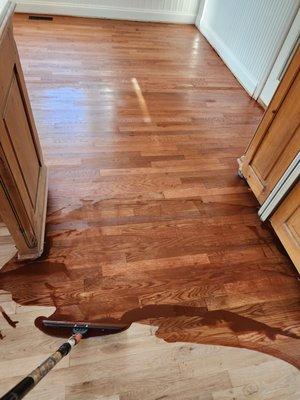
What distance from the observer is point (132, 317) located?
4.39 feet

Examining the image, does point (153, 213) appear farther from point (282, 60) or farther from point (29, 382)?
point (282, 60)

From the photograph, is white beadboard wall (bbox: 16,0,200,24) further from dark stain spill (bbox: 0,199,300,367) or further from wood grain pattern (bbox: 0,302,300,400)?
wood grain pattern (bbox: 0,302,300,400)

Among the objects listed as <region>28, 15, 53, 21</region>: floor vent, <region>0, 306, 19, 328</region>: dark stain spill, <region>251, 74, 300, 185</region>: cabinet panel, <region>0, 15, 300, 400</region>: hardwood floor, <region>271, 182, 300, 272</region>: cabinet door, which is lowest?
<region>28, 15, 53, 21</region>: floor vent

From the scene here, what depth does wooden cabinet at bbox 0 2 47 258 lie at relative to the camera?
1.00m

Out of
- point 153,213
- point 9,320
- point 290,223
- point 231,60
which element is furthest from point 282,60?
point 9,320

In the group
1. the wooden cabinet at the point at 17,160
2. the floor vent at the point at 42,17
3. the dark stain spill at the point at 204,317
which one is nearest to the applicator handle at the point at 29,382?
the dark stain spill at the point at 204,317

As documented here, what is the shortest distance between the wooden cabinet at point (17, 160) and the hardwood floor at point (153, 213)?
0.59ft

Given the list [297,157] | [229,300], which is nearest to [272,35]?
[297,157]

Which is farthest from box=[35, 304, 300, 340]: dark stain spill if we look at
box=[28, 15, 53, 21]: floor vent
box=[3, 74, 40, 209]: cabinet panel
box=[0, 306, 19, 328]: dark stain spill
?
box=[28, 15, 53, 21]: floor vent

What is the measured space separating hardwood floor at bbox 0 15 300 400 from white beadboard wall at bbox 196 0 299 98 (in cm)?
22

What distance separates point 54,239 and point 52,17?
353 cm

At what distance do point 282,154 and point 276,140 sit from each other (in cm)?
10

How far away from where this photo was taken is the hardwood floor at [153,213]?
1.37 metres

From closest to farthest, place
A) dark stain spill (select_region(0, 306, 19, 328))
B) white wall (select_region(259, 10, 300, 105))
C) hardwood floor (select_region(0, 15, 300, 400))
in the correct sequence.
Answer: dark stain spill (select_region(0, 306, 19, 328))
hardwood floor (select_region(0, 15, 300, 400))
white wall (select_region(259, 10, 300, 105))
